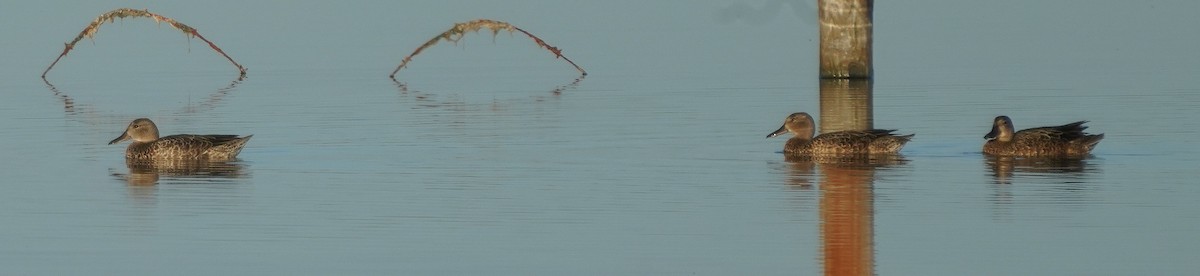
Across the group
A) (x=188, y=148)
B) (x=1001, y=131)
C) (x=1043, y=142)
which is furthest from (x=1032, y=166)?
(x=188, y=148)

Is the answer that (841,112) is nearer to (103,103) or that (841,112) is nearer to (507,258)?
(103,103)

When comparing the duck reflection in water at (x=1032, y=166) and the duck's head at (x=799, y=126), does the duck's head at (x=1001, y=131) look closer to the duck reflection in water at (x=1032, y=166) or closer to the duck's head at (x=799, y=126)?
the duck reflection in water at (x=1032, y=166)

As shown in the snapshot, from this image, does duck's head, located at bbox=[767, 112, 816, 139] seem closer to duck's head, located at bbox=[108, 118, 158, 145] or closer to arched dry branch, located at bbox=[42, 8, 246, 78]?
duck's head, located at bbox=[108, 118, 158, 145]

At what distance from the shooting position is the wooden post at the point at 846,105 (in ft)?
72.2

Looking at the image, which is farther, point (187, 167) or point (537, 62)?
point (537, 62)

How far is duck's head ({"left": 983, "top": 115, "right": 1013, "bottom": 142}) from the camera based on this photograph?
19.1m

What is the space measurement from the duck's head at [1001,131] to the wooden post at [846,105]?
235 centimetres

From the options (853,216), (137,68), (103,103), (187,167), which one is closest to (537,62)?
(137,68)

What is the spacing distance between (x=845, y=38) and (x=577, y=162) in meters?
9.14

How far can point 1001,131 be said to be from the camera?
754 inches

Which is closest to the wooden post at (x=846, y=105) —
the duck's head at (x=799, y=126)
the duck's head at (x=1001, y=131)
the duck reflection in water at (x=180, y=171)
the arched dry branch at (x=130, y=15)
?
the duck's head at (x=799, y=126)

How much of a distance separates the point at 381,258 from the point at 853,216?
115 inches

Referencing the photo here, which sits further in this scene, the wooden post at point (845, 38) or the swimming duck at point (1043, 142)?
the wooden post at point (845, 38)

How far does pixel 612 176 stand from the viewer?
1681cm
